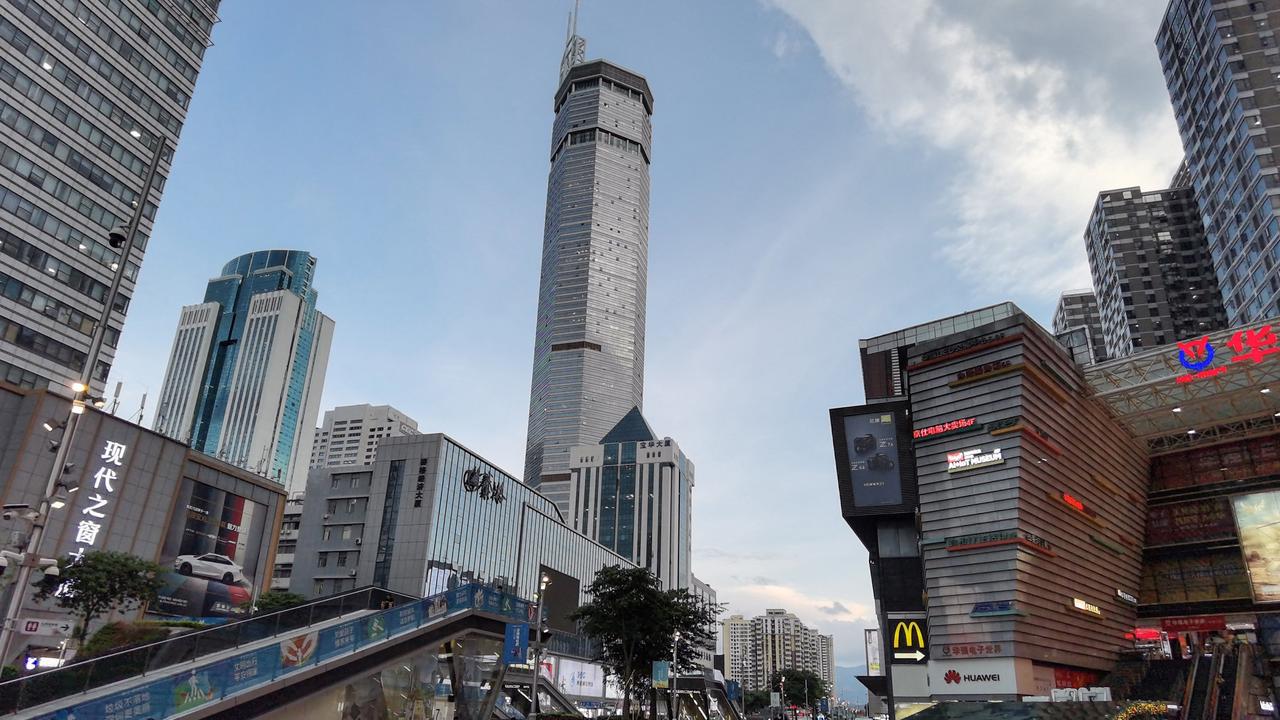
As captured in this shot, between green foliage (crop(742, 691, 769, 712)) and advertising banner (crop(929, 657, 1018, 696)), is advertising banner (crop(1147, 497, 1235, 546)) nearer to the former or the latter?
advertising banner (crop(929, 657, 1018, 696))

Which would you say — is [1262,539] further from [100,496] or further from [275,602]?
[100,496]

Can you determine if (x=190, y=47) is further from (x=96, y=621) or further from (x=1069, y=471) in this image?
(x=1069, y=471)

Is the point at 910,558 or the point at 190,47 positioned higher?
the point at 190,47

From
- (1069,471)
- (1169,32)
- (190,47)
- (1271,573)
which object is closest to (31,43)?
(190,47)

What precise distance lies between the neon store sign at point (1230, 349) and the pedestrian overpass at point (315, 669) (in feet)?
175

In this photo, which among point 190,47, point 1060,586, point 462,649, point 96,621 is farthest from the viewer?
point 190,47

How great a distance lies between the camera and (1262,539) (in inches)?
2591

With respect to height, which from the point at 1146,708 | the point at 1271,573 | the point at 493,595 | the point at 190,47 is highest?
the point at 190,47

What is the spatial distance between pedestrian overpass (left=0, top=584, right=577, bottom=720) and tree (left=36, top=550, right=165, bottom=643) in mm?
22607

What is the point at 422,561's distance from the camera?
75750 millimetres

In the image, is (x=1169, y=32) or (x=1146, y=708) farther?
(x=1169, y=32)

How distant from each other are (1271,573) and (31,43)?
109738mm

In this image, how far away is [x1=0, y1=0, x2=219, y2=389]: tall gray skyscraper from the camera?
2274 inches

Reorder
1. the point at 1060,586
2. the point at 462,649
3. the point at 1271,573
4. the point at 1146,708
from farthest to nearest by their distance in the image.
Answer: the point at 1271,573 → the point at 1060,586 → the point at 462,649 → the point at 1146,708
